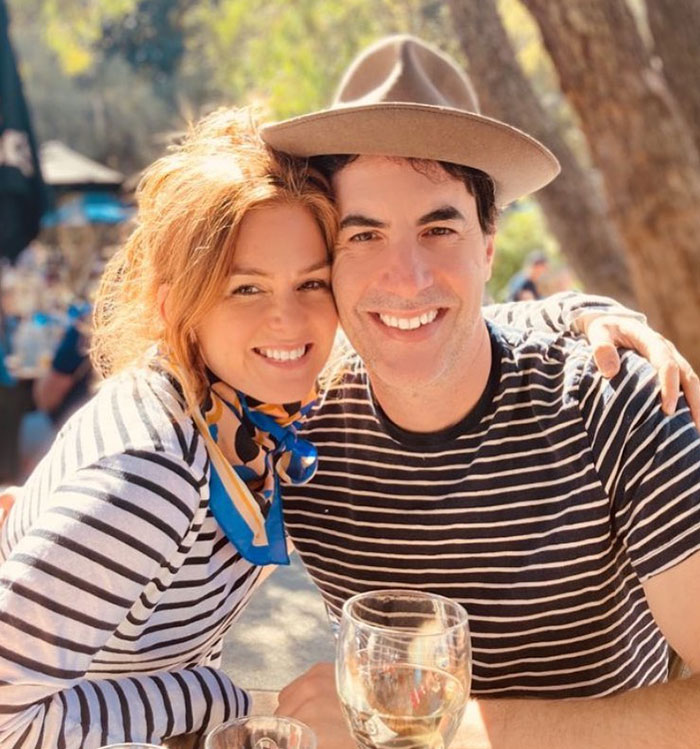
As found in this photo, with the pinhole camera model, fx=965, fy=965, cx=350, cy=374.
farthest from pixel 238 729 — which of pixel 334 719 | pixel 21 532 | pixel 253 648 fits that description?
pixel 253 648

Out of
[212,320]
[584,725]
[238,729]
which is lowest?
[584,725]

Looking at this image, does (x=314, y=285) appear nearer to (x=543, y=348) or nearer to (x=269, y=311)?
(x=269, y=311)

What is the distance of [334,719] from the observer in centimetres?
138

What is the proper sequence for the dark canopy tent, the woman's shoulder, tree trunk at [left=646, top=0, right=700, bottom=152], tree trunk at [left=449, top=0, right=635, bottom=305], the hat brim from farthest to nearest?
1. tree trunk at [left=449, top=0, right=635, bottom=305]
2. tree trunk at [left=646, top=0, right=700, bottom=152]
3. the dark canopy tent
4. the hat brim
5. the woman's shoulder

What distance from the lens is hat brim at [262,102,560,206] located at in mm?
1943

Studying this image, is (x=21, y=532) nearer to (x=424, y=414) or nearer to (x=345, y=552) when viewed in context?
(x=345, y=552)

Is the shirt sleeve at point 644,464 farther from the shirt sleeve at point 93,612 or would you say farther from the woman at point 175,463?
the shirt sleeve at point 93,612

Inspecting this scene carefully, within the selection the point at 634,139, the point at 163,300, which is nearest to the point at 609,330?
the point at 163,300

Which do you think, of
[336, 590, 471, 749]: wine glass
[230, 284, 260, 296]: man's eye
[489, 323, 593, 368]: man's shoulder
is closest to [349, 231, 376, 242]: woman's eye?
[230, 284, 260, 296]: man's eye

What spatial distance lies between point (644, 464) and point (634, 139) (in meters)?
3.62

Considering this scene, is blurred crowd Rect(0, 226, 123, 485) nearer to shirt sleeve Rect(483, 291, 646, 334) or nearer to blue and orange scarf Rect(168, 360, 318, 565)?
shirt sleeve Rect(483, 291, 646, 334)

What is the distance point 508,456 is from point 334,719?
2.41 ft

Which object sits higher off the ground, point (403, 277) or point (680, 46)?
point (680, 46)

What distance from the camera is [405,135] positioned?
197 centimetres
